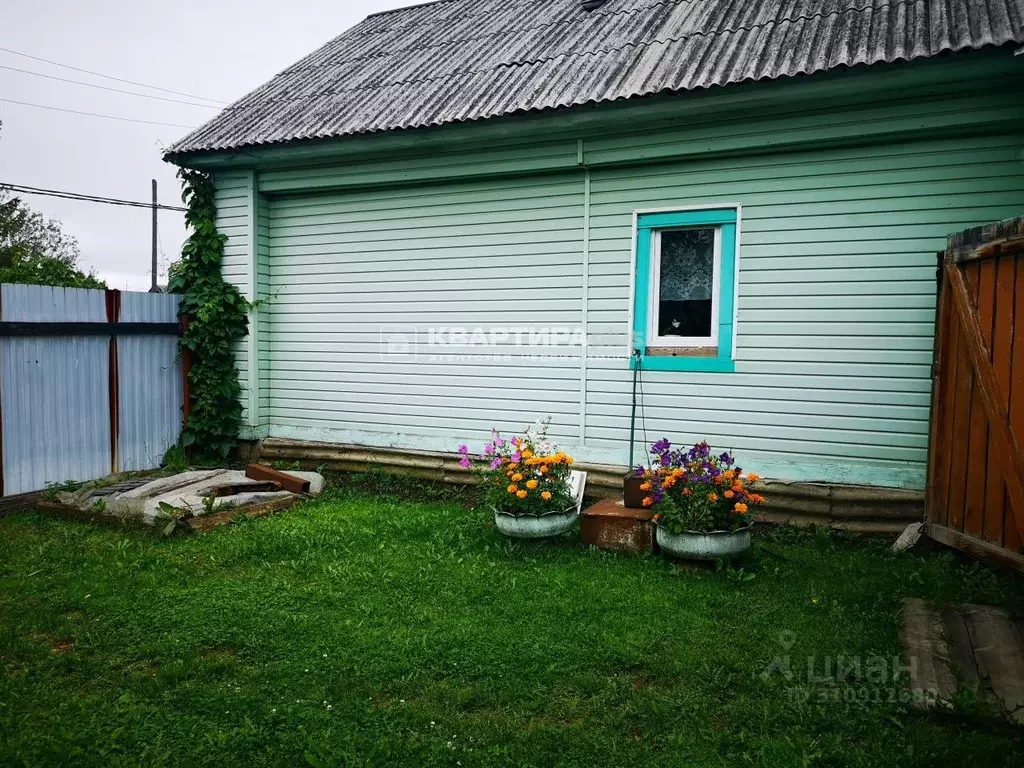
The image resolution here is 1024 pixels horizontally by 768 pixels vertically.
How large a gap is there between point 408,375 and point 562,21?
468cm

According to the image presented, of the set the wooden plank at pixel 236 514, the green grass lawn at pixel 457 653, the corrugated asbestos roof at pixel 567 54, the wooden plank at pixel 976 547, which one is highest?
the corrugated asbestos roof at pixel 567 54

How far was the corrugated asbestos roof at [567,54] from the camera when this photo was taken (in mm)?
5656

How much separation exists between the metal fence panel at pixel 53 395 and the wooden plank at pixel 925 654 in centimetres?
735

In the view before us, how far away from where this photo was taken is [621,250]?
6.77 metres

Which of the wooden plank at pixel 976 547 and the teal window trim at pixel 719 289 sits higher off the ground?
the teal window trim at pixel 719 289

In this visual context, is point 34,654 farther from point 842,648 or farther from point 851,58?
point 851,58

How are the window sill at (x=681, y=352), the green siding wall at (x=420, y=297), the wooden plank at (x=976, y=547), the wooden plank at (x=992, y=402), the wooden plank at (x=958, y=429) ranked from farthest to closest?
the green siding wall at (x=420, y=297) < the window sill at (x=681, y=352) < the wooden plank at (x=958, y=429) < the wooden plank at (x=976, y=547) < the wooden plank at (x=992, y=402)

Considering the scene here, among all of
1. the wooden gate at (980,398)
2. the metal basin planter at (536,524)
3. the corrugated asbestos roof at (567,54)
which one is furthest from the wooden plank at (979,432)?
the metal basin planter at (536,524)

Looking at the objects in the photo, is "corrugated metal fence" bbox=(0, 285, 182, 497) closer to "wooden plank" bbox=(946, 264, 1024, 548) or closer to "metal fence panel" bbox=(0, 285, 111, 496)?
"metal fence panel" bbox=(0, 285, 111, 496)

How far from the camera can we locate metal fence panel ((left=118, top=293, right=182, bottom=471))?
7.79 meters

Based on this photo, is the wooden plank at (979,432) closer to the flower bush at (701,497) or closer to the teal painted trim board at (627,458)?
the teal painted trim board at (627,458)

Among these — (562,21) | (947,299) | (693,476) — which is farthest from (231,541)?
(562,21)

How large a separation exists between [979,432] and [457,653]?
3606 millimetres

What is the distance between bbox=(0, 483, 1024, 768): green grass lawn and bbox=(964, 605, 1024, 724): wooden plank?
226 millimetres
